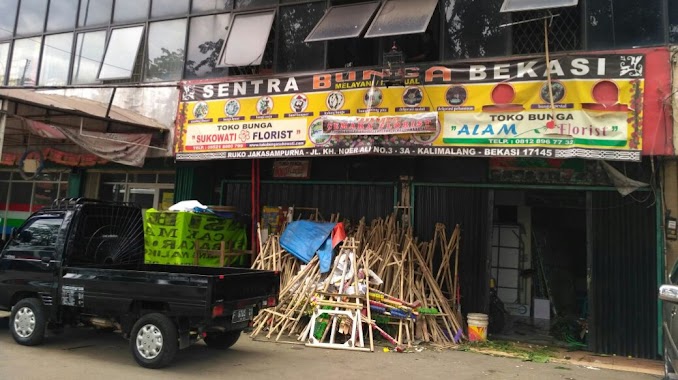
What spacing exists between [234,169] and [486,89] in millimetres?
5778

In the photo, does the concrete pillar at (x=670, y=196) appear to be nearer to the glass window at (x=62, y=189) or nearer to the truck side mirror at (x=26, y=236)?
the truck side mirror at (x=26, y=236)

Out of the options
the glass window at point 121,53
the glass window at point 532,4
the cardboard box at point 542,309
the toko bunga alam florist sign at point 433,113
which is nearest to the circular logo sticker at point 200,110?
the toko bunga alam florist sign at point 433,113

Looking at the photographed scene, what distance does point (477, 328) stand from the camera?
808 centimetres

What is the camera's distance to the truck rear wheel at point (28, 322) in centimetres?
669

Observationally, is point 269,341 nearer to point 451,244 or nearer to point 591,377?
point 451,244

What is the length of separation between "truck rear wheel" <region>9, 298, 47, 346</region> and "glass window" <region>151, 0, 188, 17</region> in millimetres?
7050

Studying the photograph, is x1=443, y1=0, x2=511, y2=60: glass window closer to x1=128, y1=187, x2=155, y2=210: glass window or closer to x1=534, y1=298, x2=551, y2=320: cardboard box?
x1=534, y1=298, x2=551, y2=320: cardboard box

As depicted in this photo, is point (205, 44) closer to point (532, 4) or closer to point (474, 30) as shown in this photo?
point (474, 30)

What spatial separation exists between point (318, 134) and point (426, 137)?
1.95m

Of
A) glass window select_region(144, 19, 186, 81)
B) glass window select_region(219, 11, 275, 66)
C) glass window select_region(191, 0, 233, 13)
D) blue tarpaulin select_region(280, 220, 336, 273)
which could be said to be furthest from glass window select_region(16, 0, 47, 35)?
blue tarpaulin select_region(280, 220, 336, 273)

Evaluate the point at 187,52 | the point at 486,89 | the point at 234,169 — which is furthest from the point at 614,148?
the point at 187,52

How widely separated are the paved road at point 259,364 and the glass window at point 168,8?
7.24 m

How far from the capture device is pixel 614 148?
6988 millimetres

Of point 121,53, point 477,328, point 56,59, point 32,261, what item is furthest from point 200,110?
point 477,328
